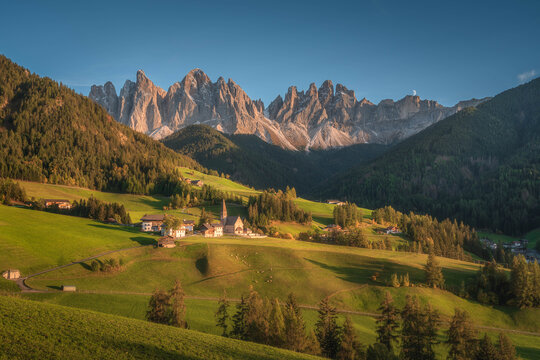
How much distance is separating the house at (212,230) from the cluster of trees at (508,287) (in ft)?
233

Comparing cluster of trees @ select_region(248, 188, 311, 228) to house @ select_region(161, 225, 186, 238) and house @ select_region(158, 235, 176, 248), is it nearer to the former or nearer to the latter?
house @ select_region(161, 225, 186, 238)

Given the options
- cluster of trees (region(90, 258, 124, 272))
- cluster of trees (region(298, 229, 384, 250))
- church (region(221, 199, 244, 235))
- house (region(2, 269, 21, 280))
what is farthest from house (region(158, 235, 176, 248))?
cluster of trees (region(298, 229, 384, 250))

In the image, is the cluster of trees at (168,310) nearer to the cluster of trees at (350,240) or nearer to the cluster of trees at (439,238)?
the cluster of trees at (350,240)

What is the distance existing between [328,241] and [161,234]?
195 feet

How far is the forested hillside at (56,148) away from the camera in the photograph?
154 m

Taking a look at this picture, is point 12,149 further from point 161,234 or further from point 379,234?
point 379,234

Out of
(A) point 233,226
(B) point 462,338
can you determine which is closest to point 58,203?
(A) point 233,226

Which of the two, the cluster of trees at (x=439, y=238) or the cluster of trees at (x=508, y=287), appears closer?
the cluster of trees at (x=508, y=287)

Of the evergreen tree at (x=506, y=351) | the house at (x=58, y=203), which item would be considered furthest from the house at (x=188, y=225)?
the evergreen tree at (x=506, y=351)

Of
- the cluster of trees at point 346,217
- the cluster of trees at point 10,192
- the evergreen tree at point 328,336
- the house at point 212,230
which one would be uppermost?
the cluster of trees at point 10,192

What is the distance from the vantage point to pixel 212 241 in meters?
95.5

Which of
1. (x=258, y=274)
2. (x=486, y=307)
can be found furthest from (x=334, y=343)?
(x=486, y=307)

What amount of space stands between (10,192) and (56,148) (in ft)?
212

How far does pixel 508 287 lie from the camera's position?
74062 millimetres
